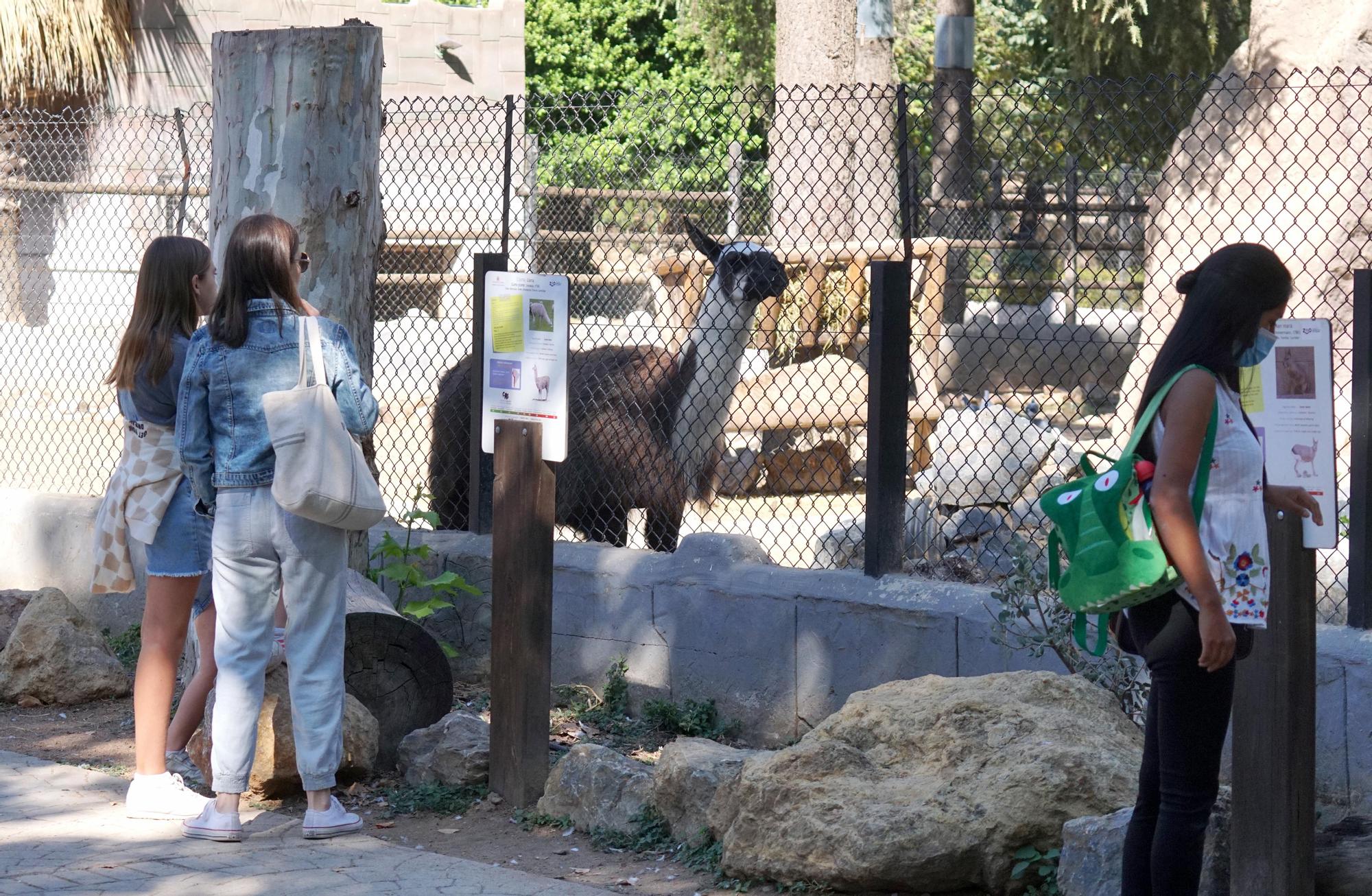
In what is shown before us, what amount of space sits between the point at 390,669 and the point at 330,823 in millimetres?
1101

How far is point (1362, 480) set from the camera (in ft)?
15.7

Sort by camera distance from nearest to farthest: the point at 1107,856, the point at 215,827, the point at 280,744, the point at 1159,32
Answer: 1. the point at 1107,856
2. the point at 215,827
3. the point at 280,744
4. the point at 1159,32

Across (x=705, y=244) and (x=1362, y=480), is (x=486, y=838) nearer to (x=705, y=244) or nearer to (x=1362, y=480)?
(x=1362, y=480)

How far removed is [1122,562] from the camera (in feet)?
10.5

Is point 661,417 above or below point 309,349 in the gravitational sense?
below

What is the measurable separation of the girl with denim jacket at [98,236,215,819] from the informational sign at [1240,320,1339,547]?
341 centimetres

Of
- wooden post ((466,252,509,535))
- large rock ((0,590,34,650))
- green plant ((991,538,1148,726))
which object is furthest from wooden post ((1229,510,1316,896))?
large rock ((0,590,34,650))

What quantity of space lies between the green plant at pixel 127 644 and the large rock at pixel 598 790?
3149mm

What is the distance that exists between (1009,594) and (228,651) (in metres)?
2.57

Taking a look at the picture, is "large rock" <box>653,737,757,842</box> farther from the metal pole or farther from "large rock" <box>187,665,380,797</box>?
the metal pole

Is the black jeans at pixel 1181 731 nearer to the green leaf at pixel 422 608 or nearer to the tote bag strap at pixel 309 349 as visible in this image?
the tote bag strap at pixel 309 349

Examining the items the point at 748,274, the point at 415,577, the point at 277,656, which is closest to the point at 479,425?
the point at 415,577

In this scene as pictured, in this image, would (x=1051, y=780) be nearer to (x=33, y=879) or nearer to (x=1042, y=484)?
(x=33, y=879)

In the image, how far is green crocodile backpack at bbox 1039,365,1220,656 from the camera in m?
3.19
